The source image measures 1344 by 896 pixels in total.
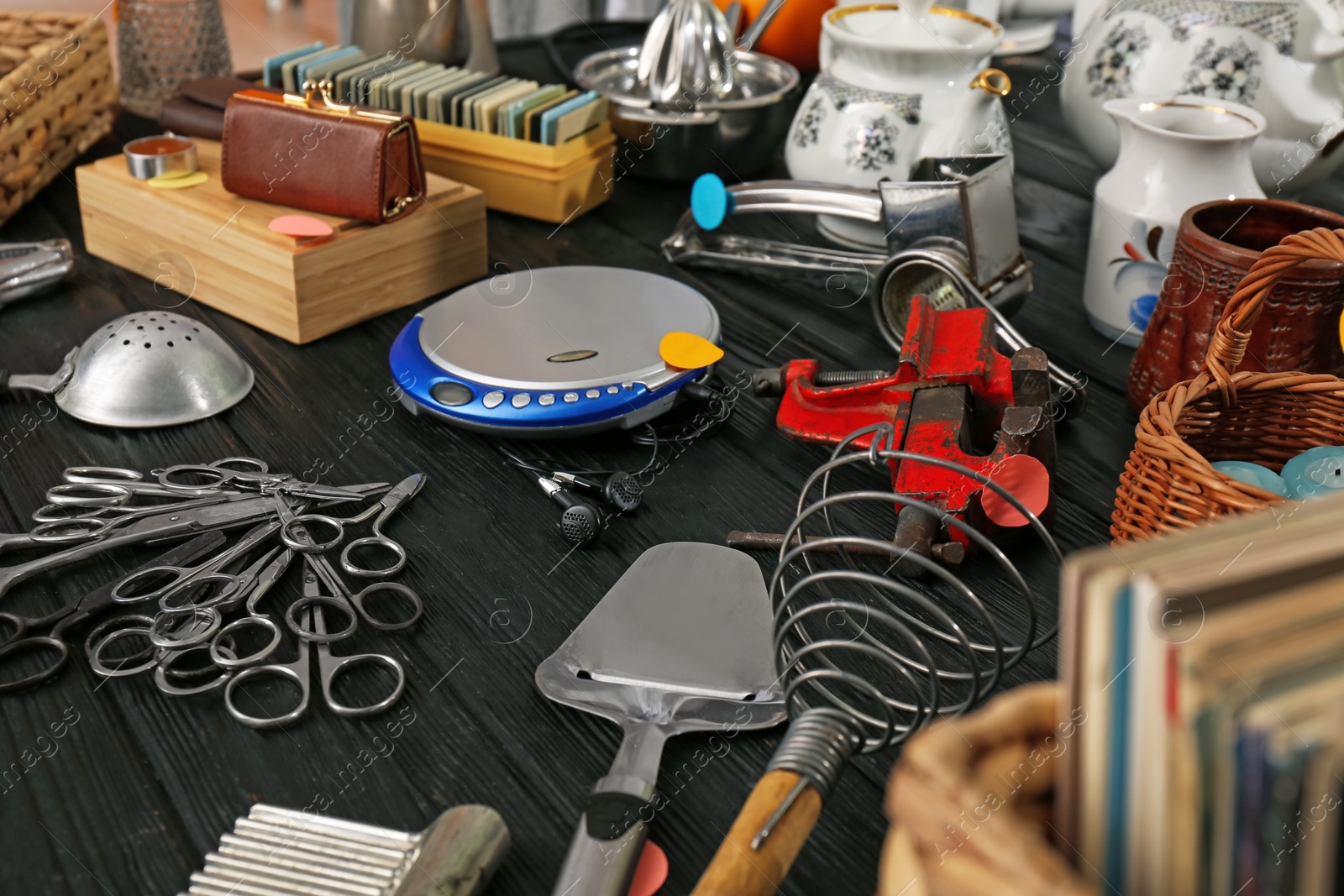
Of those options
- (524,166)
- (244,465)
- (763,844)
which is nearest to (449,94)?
(524,166)

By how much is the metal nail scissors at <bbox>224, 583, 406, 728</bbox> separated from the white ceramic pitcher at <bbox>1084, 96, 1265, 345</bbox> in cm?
56

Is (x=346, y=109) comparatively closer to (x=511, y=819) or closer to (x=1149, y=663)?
(x=511, y=819)

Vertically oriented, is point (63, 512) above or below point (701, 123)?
below

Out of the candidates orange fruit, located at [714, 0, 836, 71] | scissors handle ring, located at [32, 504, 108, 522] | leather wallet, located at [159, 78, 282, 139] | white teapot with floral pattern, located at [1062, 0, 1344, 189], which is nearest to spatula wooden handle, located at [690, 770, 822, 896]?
scissors handle ring, located at [32, 504, 108, 522]

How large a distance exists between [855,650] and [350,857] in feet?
0.76

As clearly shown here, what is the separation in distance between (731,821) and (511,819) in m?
0.09

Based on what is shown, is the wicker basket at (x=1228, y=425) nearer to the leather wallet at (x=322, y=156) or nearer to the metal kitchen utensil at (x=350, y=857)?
the metal kitchen utensil at (x=350, y=857)

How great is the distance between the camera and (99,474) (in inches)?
24.8

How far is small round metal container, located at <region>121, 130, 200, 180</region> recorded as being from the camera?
83 centimetres

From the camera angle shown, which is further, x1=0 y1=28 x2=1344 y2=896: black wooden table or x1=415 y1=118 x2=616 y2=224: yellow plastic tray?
x1=415 y1=118 x2=616 y2=224: yellow plastic tray

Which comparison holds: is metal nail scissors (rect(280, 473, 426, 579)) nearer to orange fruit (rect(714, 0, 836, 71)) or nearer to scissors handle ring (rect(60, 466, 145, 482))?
scissors handle ring (rect(60, 466, 145, 482))

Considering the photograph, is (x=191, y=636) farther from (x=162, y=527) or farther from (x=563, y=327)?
(x=563, y=327)

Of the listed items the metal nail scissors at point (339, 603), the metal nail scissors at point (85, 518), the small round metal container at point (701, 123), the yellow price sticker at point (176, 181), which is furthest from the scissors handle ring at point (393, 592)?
the small round metal container at point (701, 123)

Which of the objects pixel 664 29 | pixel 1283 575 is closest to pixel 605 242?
pixel 664 29
